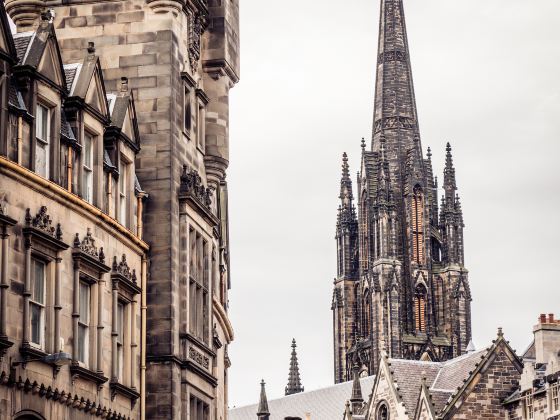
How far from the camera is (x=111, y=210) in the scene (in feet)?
117

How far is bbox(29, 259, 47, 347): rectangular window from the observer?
30.9 m

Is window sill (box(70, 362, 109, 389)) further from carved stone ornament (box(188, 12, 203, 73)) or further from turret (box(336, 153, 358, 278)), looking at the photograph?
turret (box(336, 153, 358, 278))

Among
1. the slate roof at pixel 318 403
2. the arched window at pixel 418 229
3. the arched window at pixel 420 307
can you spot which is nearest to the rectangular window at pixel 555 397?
the slate roof at pixel 318 403

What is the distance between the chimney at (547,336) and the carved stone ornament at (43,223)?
47.1 meters

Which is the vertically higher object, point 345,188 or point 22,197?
point 345,188

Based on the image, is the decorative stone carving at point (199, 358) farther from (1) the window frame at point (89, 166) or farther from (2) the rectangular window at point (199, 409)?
(1) the window frame at point (89, 166)

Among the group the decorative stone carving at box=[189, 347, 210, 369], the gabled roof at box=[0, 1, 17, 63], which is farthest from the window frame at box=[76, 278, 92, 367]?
the gabled roof at box=[0, 1, 17, 63]

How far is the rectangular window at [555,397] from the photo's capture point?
7225 centimetres

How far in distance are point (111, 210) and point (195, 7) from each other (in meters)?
7.89

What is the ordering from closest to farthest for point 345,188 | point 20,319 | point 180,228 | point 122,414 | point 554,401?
1. point 20,319
2. point 122,414
3. point 180,228
4. point 554,401
5. point 345,188

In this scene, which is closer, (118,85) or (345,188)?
(118,85)

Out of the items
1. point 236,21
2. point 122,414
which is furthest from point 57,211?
point 236,21

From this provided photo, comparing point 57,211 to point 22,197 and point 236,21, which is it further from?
point 236,21

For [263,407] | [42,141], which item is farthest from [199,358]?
[263,407]
